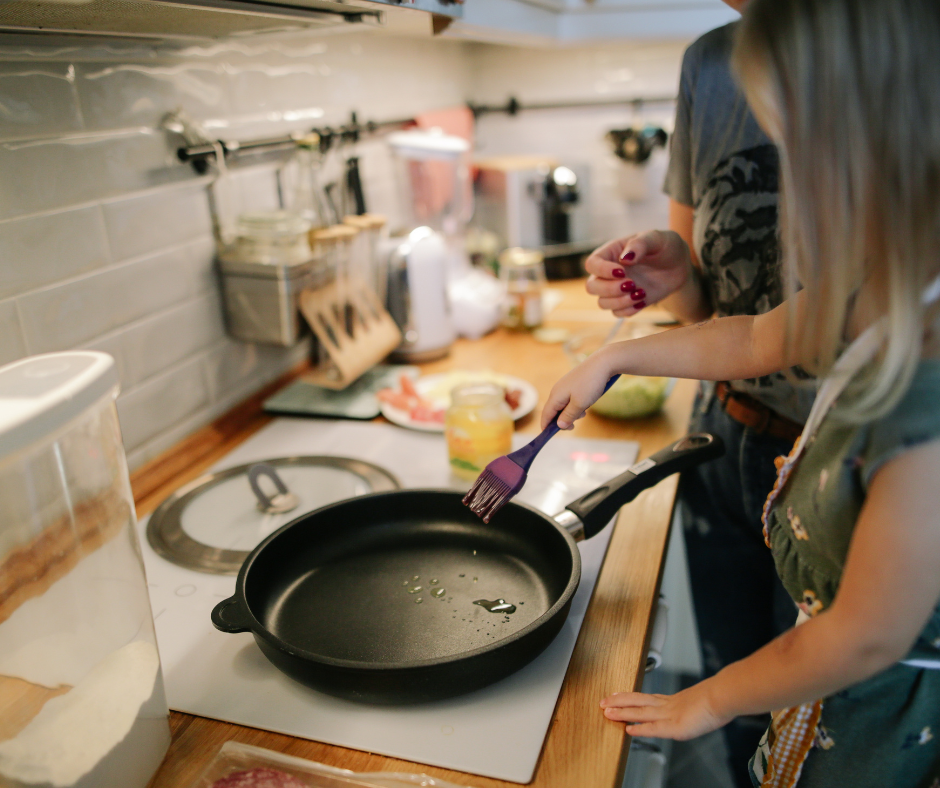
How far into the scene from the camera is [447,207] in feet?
5.96

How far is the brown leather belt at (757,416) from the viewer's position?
1.02 meters

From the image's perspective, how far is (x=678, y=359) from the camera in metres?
0.75

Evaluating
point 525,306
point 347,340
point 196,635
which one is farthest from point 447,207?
point 196,635

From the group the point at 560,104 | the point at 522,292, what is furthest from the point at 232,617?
the point at 560,104

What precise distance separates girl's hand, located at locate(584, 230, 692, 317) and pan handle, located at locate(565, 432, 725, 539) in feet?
0.59

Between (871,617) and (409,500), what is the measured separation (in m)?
0.54

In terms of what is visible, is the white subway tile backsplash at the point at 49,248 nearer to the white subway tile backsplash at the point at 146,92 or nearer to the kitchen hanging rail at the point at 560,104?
the white subway tile backsplash at the point at 146,92

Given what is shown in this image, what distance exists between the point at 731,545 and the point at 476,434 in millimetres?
477

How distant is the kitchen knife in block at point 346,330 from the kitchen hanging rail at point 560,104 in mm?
1020

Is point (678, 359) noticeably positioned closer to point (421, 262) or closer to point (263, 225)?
point (263, 225)

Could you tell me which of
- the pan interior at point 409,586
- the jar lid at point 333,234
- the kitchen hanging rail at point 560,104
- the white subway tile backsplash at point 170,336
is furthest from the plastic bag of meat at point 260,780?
the kitchen hanging rail at point 560,104

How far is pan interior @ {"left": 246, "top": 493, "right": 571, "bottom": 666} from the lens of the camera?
29.6 inches

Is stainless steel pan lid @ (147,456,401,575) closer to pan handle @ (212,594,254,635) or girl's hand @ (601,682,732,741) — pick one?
pan handle @ (212,594,254,635)

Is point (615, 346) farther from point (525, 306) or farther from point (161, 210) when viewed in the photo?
point (525, 306)
